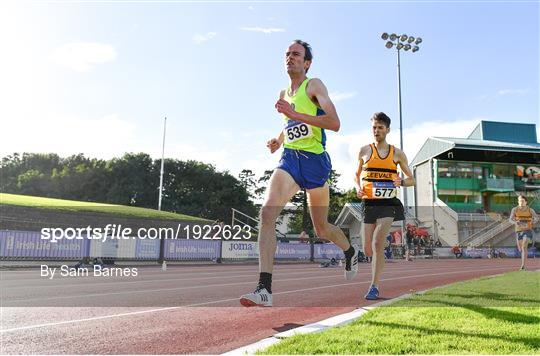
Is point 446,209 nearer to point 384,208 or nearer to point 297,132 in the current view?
point 384,208

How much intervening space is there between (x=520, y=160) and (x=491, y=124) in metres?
5.43

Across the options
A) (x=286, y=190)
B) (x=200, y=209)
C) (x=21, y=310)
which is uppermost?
(x=200, y=209)

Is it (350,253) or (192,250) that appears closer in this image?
(350,253)

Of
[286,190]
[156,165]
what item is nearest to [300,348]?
[286,190]

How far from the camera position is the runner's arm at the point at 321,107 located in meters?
3.76

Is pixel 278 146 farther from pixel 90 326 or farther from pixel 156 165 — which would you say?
pixel 156 165

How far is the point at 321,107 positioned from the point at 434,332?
2.17 m

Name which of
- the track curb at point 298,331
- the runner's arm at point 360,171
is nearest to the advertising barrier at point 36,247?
the runner's arm at point 360,171

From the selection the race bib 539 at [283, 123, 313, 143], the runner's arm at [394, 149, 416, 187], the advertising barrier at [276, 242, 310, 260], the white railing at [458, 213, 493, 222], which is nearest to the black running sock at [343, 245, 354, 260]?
the runner's arm at [394, 149, 416, 187]

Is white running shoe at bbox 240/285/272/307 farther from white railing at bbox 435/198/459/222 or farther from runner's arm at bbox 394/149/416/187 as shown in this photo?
white railing at bbox 435/198/459/222

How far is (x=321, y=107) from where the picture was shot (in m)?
4.03

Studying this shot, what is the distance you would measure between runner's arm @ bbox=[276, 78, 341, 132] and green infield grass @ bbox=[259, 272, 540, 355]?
177cm

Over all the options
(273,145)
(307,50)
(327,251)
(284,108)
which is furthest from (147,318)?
(327,251)

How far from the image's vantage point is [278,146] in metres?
4.67
